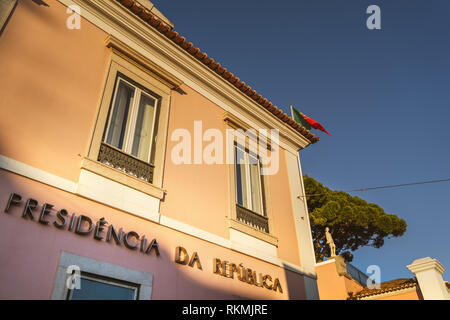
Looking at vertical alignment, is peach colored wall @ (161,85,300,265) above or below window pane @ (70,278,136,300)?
above

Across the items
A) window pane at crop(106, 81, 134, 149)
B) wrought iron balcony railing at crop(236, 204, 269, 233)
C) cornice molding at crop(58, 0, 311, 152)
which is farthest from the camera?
wrought iron balcony railing at crop(236, 204, 269, 233)

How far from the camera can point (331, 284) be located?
13078mm

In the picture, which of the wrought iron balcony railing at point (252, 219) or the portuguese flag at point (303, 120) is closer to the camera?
the wrought iron balcony railing at point (252, 219)

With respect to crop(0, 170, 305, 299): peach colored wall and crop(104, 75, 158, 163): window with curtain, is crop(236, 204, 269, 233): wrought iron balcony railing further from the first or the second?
crop(104, 75, 158, 163): window with curtain

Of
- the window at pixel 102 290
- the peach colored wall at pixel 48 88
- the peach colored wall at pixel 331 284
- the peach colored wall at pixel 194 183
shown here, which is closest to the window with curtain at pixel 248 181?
the peach colored wall at pixel 194 183

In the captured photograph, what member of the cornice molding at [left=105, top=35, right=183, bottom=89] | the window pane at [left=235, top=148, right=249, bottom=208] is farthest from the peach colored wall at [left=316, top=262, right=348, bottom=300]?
the cornice molding at [left=105, top=35, right=183, bottom=89]

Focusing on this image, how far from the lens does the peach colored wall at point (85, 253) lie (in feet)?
12.1

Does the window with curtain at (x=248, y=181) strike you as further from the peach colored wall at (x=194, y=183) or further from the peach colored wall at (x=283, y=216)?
the peach colored wall at (x=194, y=183)

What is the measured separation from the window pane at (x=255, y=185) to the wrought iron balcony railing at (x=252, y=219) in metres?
0.27

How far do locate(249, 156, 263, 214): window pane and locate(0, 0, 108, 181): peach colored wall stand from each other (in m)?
3.72

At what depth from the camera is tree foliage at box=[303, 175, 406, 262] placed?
1825cm

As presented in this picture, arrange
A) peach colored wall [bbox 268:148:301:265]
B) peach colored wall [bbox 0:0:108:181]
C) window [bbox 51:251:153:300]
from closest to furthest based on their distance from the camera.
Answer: window [bbox 51:251:153:300]
peach colored wall [bbox 0:0:108:181]
peach colored wall [bbox 268:148:301:265]

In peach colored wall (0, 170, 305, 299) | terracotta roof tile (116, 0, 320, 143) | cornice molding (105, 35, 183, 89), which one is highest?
terracotta roof tile (116, 0, 320, 143)

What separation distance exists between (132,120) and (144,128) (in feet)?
0.96
